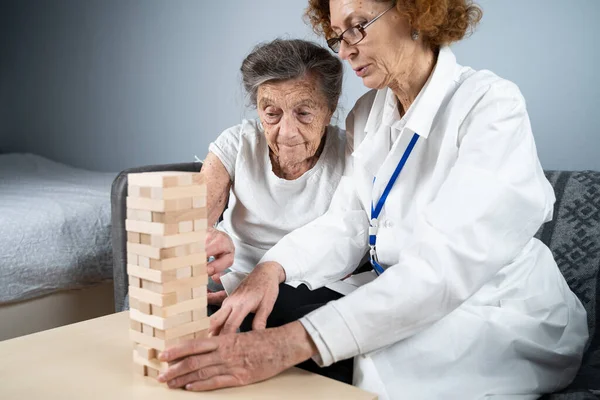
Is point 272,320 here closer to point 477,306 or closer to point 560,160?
point 477,306

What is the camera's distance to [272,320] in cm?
149

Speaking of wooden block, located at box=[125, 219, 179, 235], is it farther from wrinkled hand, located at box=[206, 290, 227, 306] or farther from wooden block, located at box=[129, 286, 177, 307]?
wrinkled hand, located at box=[206, 290, 227, 306]

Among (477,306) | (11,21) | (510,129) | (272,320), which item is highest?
(11,21)

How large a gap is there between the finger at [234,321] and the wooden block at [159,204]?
1.04 feet

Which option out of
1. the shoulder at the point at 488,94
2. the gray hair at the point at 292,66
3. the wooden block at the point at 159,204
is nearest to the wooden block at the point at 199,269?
the wooden block at the point at 159,204

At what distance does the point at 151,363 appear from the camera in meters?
1.06

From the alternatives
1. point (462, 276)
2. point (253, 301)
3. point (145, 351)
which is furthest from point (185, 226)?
point (462, 276)

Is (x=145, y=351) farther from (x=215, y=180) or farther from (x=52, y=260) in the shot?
(x=52, y=260)

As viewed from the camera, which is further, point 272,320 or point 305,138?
point 305,138

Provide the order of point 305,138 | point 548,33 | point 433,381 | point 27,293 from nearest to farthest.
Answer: point 433,381 → point 305,138 → point 548,33 → point 27,293

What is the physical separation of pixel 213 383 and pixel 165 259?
214mm

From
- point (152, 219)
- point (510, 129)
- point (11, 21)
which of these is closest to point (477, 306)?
point (510, 129)

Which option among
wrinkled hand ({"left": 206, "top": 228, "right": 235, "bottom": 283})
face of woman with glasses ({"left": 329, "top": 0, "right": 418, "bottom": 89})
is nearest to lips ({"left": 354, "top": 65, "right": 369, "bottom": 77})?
face of woman with glasses ({"left": 329, "top": 0, "right": 418, "bottom": 89})

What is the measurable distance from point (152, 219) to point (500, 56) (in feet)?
4.62
